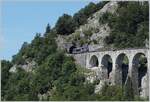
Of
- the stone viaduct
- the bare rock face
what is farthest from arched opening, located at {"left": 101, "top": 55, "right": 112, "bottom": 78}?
the bare rock face

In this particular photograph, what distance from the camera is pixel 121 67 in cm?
6412

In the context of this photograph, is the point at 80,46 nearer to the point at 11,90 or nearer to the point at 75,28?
the point at 75,28

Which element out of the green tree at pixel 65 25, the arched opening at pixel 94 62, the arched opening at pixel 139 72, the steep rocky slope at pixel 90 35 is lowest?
the arched opening at pixel 139 72

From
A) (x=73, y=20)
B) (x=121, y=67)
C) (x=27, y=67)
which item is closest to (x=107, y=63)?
(x=121, y=67)

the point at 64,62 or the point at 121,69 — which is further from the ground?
the point at 64,62

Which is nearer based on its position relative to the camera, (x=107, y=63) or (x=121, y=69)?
(x=121, y=69)

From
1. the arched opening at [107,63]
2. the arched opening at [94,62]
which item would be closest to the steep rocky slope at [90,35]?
the arched opening at [94,62]

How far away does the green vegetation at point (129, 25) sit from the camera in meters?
70.7

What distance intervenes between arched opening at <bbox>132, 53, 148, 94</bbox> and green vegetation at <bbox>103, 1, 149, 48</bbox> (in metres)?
5.61

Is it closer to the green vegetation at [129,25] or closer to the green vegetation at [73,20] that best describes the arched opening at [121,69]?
the green vegetation at [129,25]

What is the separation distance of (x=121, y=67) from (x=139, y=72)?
1.66m

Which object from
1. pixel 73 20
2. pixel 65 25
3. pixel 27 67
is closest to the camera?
pixel 27 67

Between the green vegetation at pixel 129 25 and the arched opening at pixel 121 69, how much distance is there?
5.14 metres

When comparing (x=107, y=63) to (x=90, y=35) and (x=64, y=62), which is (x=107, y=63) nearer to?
(x=64, y=62)
